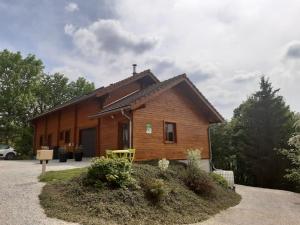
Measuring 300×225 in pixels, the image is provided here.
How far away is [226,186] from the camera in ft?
46.7

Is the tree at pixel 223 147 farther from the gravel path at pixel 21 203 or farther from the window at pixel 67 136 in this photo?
the gravel path at pixel 21 203

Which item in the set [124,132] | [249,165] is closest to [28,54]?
[124,132]

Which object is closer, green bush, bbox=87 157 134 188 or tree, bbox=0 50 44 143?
green bush, bbox=87 157 134 188

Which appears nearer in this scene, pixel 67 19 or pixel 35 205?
pixel 35 205

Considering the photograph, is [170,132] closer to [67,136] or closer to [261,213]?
[261,213]

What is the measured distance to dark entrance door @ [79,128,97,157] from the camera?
1930cm

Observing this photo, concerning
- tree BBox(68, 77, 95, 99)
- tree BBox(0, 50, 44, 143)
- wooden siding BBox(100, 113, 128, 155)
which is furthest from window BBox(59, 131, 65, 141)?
tree BBox(68, 77, 95, 99)

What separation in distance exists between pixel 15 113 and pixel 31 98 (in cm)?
267

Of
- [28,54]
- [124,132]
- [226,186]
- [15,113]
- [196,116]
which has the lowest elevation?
[226,186]

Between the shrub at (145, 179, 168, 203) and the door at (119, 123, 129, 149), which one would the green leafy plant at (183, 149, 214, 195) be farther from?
the door at (119, 123, 129, 149)

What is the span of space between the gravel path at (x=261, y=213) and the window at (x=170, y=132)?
5.21 metres

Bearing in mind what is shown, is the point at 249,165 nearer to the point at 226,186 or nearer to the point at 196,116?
the point at 196,116

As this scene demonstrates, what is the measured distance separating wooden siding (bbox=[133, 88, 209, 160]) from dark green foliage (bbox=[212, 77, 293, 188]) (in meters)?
7.29

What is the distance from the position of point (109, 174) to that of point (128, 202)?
112cm
